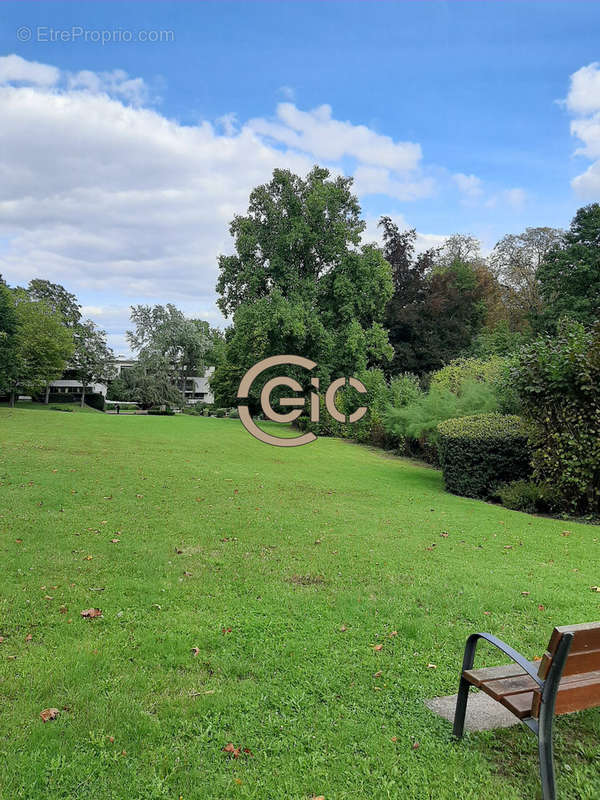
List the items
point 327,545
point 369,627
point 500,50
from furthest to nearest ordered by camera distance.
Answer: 1. point 500,50
2. point 327,545
3. point 369,627

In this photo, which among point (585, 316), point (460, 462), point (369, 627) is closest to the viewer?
point (369, 627)

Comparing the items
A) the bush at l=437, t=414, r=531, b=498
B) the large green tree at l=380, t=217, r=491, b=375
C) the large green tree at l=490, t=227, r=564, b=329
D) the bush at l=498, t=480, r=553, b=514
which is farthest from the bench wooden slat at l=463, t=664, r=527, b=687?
the large green tree at l=490, t=227, r=564, b=329

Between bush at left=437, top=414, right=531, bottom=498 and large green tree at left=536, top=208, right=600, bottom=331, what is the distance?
21786 mm

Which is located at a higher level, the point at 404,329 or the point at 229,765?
the point at 404,329

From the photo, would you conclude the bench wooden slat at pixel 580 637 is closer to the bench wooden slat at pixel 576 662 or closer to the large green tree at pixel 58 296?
the bench wooden slat at pixel 576 662

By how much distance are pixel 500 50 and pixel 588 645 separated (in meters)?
11.8

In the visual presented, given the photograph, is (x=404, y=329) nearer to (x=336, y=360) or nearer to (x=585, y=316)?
(x=336, y=360)

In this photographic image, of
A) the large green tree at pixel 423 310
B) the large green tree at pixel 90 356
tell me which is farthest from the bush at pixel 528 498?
the large green tree at pixel 90 356

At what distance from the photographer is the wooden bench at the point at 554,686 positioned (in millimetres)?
2074

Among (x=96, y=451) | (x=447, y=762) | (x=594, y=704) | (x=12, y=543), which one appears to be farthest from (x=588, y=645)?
(x=96, y=451)

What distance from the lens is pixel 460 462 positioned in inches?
435

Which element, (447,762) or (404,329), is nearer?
(447,762)

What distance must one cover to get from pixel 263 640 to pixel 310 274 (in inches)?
1153

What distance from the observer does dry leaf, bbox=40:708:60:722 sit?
2.65m
